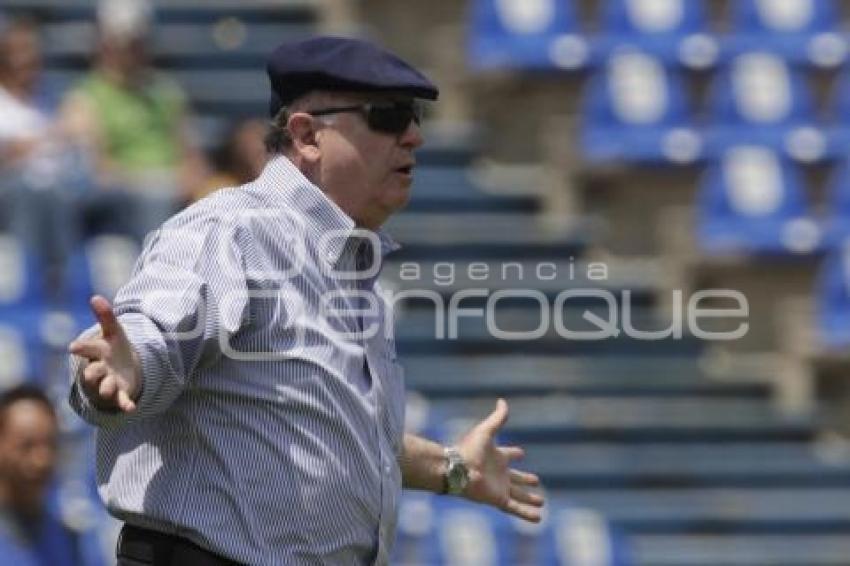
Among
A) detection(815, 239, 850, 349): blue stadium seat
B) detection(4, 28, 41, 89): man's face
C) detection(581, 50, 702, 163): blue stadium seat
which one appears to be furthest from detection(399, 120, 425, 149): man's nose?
detection(581, 50, 702, 163): blue stadium seat

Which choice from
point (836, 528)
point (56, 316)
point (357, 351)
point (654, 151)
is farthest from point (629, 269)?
point (357, 351)

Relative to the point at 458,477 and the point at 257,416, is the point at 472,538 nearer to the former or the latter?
the point at 458,477

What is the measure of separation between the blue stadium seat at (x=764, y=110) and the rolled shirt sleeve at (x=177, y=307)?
22.2ft

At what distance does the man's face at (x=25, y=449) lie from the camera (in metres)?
5.96

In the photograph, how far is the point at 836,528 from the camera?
31.3 feet

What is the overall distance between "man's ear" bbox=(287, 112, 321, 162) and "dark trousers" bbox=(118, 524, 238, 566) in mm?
706

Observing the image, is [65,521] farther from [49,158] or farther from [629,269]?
[629,269]

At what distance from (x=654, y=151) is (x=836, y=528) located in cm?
190

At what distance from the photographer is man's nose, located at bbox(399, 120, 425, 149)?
167 inches

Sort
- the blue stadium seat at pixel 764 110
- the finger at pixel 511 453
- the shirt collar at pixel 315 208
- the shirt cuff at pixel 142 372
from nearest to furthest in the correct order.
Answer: the shirt cuff at pixel 142 372 → the shirt collar at pixel 315 208 → the finger at pixel 511 453 → the blue stadium seat at pixel 764 110

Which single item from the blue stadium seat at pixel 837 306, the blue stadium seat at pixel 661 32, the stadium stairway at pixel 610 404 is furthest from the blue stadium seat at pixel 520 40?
the blue stadium seat at pixel 837 306

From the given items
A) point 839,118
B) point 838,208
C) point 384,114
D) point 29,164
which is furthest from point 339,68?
point 839,118

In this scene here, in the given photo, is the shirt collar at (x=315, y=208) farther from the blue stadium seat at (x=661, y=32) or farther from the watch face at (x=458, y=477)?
the blue stadium seat at (x=661, y=32)

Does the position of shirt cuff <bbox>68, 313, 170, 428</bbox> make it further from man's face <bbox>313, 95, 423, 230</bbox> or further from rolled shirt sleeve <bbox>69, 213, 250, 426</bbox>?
man's face <bbox>313, 95, 423, 230</bbox>
